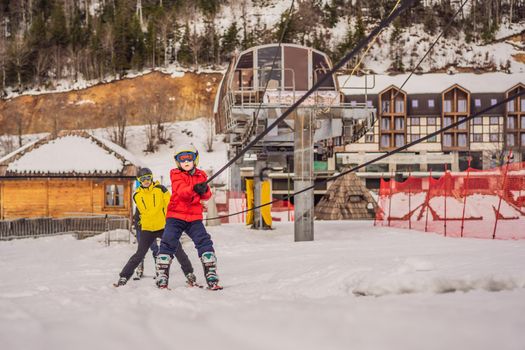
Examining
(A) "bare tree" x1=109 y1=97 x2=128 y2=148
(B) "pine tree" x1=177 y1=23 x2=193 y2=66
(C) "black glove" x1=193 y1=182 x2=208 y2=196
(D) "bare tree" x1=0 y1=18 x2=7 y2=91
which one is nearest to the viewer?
(C) "black glove" x1=193 y1=182 x2=208 y2=196

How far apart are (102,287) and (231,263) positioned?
3445 mm

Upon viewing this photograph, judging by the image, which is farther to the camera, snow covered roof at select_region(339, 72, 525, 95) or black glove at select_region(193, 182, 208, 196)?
snow covered roof at select_region(339, 72, 525, 95)

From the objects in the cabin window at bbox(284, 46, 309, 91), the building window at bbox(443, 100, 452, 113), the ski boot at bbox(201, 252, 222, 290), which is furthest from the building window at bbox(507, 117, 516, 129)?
the ski boot at bbox(201, 252, 222, 290)

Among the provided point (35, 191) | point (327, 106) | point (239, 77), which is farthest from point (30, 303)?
point (35, 191)

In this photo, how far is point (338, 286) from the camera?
18.0 feet

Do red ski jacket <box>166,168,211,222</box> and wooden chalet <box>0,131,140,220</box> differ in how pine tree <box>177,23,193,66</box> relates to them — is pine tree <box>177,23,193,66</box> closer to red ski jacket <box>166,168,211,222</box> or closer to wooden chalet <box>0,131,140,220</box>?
wooden chalet <box>0,131,140,220</box>

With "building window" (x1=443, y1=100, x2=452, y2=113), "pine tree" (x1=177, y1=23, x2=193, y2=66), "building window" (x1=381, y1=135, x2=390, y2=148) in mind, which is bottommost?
"building window" (x1=381, y1=135, x2=390, y2=148)

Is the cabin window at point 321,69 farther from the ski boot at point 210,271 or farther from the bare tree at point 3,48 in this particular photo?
the bare tree at point 3,48

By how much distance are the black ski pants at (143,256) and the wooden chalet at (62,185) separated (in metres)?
17.9

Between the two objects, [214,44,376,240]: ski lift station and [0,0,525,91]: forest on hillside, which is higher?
[0,0,525,91]: forest on hillside

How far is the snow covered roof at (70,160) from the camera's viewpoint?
24.5m

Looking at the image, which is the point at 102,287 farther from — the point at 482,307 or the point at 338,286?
the point at 482,307

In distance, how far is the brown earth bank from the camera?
6347 cm

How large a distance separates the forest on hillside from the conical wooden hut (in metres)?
44.6
